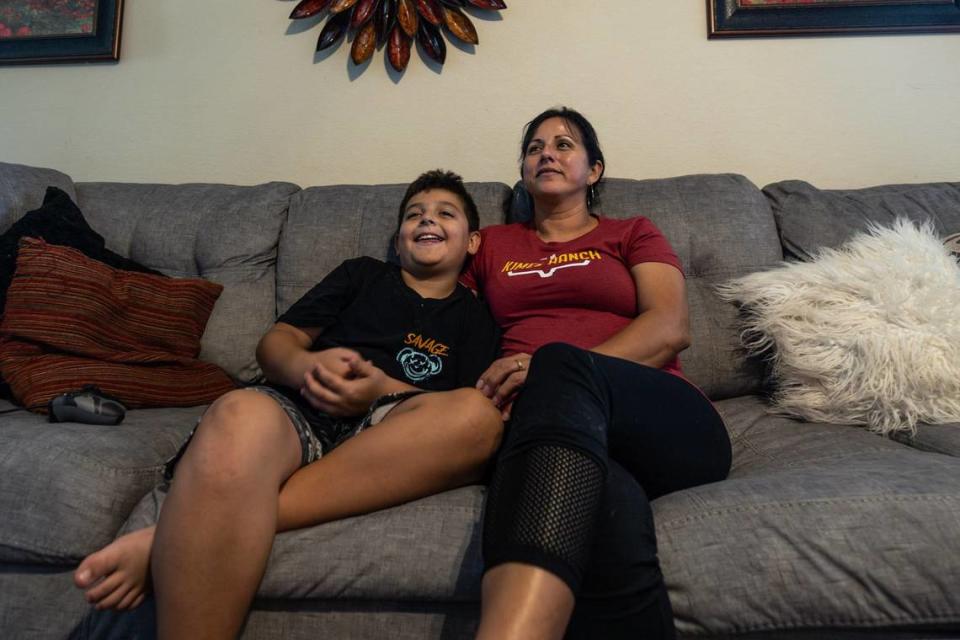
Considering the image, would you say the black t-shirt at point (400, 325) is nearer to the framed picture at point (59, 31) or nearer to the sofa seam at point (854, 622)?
the sofa seam at point (854, 622)

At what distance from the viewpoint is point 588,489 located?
677 mm

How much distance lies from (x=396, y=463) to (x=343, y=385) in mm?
188

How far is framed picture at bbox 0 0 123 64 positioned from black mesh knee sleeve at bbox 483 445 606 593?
203 cm

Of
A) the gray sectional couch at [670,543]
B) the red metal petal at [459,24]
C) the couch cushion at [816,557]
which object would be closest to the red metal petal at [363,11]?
the red metal petal at [459,24]

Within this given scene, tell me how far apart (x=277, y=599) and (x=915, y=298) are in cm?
126

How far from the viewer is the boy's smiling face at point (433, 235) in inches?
49.1

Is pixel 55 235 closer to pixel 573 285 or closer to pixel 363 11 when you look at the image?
pixel 363 11

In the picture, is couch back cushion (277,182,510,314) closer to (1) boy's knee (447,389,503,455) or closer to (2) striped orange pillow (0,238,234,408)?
(2) striped orange pillow (0,238,234,408)

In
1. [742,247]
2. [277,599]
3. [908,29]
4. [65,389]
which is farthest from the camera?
[908,29]

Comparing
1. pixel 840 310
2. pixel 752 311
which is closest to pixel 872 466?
pixel 840 310

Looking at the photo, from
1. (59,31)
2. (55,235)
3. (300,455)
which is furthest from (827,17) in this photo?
(59,31)

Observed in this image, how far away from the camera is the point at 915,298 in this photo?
45.6 inches

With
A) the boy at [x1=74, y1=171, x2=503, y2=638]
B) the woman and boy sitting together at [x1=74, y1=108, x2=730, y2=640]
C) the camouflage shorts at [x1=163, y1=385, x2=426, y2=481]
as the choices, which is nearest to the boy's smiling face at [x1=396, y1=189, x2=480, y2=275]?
the woman and boy sitting together at [x1=74, y1=108, x2=730, y2=640]

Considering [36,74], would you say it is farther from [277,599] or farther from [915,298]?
[915,298]
